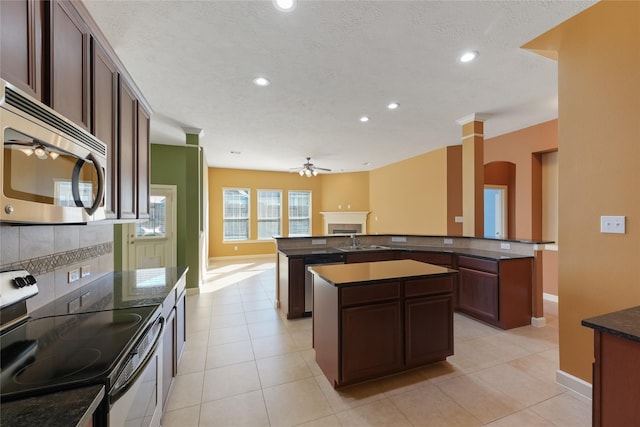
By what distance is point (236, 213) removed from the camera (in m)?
8.33

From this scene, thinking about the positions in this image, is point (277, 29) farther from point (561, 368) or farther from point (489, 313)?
point (489, 313)

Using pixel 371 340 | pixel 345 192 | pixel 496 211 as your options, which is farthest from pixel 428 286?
pixel 345 192

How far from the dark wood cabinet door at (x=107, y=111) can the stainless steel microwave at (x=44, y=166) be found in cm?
40

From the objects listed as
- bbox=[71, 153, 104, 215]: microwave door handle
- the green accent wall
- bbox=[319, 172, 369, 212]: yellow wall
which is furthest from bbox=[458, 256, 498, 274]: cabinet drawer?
bbox=[319, 172, 369, 212]: yellow wall

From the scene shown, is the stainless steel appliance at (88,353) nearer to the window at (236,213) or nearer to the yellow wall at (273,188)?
the yellow wall at (273,188)

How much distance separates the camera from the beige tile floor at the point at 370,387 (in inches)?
71.0

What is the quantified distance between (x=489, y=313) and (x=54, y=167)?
4.16m

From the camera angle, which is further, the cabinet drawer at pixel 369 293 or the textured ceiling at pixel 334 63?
the cabinet drawer at pixel 369 293

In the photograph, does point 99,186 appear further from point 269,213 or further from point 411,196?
point 269,213

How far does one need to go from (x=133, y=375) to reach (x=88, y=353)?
0.20m

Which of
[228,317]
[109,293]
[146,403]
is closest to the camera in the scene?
[146,403]

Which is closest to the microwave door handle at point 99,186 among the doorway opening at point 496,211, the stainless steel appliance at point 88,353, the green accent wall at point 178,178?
the stainless steel appliance at point 88,353

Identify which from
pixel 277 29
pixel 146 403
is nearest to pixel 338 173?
pixel 277 29

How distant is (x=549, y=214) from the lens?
172 inches
